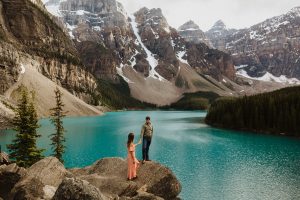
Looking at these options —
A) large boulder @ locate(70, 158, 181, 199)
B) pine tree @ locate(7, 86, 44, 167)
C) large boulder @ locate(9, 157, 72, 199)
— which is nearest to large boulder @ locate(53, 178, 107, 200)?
large boulder @ locate(9, 157, 72, 199)

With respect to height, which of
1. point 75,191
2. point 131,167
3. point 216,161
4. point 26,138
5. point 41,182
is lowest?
point 216,161

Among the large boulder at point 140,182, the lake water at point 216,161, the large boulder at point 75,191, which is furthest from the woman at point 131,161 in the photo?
the lake water at point 216,161

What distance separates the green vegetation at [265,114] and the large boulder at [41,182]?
330 feet

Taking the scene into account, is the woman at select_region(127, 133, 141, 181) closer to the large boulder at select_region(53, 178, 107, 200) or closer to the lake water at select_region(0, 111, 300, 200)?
the large boulder at select_region(53, 178, 107, 200)

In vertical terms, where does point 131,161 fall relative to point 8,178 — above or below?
above

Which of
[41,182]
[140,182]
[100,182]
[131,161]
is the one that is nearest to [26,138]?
[100,182]

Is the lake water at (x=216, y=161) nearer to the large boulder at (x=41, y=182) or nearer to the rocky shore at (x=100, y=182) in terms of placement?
the rocky shore at (x=100, y=182)

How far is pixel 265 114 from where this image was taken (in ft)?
424

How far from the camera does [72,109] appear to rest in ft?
632

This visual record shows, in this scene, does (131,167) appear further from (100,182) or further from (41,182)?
(41,182)

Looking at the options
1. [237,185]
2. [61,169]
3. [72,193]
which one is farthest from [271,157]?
[72,193]

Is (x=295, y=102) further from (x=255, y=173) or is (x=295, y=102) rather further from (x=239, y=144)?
(x=255, y=173)

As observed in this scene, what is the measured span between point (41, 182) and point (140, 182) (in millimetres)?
8155

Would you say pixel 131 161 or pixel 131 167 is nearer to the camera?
pixel 131 161
